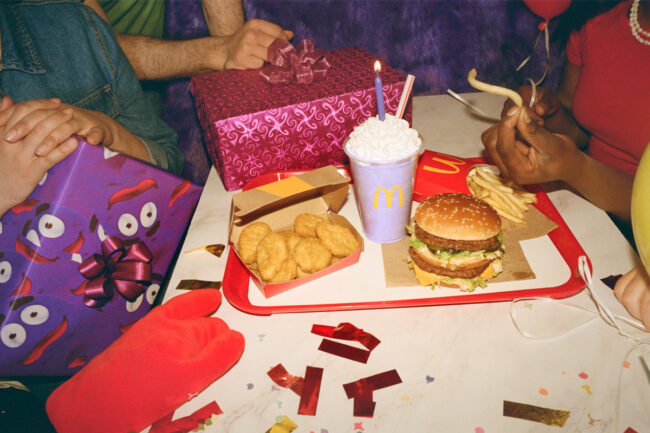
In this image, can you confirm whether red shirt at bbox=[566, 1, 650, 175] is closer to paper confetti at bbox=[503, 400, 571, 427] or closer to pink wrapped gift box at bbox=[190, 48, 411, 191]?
pink wrapped gift box at bbox=[190, 48, 411, 191]

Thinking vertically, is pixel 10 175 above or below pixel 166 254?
above

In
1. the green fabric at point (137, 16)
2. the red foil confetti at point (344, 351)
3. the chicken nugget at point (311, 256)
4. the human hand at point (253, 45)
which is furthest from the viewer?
the green fabric at point (137, 16)

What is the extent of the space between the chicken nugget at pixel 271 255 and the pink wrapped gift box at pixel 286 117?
496 millimetres

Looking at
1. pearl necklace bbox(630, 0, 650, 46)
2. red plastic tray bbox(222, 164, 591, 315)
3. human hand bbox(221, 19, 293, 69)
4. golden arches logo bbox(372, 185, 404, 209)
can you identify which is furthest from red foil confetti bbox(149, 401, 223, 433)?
pearl necklace bbox(630, 0, 650, 46)

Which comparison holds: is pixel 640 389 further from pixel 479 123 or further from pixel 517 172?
pixel 479 123

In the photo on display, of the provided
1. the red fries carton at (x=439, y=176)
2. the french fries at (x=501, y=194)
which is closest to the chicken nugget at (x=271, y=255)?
the red fries carton at (x=439, y=176)

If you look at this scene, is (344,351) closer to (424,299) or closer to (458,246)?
(424,299)

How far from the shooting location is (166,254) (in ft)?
5.18

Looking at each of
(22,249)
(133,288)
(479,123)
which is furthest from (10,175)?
(479,123)

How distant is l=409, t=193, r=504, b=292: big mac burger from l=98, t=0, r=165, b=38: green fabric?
2166 mm

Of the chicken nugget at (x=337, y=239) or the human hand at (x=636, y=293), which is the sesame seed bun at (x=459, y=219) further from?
the human hand at (x=636, y=293)

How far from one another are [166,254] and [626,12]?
2.19 meters

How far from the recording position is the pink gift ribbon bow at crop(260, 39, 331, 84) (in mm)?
1777

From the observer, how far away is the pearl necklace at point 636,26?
1.67 m
